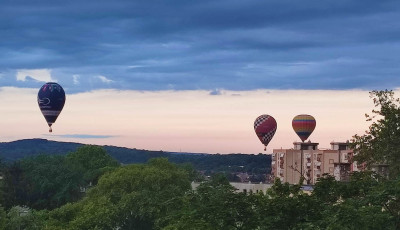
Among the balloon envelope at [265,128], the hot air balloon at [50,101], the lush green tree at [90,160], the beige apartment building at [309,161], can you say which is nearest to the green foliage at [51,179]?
the lush green tree at [90,160]

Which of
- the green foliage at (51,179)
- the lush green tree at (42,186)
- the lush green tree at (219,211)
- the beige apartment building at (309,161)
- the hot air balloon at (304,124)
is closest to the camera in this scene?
the lush green tree at (219,211)

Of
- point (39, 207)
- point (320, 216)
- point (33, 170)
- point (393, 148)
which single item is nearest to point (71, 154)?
point (33, 170)

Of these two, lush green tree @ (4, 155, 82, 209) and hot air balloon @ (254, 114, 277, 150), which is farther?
lush green tree @ (4, 155, 82, 209)

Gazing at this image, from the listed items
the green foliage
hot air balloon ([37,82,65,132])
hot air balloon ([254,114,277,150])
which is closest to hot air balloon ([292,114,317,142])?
hot air balloon ([254,114,277,150])

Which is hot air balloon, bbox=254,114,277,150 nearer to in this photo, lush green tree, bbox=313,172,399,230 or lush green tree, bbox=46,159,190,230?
lush green tree, bbox=46,159,190,230

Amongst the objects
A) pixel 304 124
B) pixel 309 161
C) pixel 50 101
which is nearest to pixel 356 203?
pixel 50 101

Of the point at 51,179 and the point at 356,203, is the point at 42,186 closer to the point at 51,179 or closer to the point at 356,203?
the point at 51,179

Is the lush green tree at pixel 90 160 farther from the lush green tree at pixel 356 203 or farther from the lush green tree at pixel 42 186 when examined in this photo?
the lush green tree at pixel 356 203

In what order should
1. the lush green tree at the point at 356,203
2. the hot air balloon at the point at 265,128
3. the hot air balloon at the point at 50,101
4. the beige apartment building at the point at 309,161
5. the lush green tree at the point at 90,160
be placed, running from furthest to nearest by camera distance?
1. the beige apartment building at the point at 309,161
2. the lush green tree at the point at 90,160
3. the hot air balloon at the point at 265,128
4. the hot air balloon at the point at 50,101
5. the lush green tree at the point at 356,203
